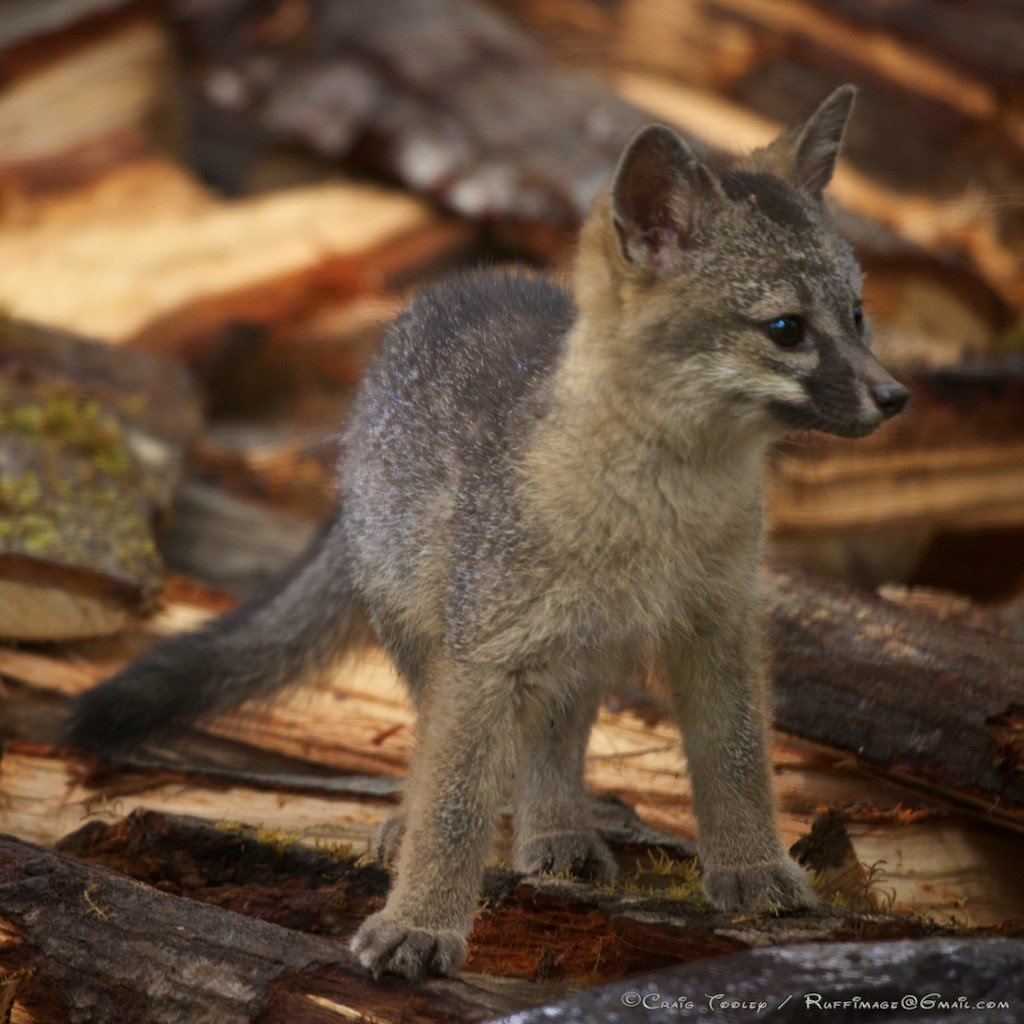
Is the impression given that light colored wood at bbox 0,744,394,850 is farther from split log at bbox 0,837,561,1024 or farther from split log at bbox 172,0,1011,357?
split log at bbox 172,0,1011,357

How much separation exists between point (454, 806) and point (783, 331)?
5.06 ft

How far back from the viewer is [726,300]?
3.62m

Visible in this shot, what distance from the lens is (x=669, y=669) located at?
4.06m

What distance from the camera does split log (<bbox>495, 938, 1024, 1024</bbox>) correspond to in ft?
9.50

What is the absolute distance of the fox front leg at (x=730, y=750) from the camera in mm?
3891

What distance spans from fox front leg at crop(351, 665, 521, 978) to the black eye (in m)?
1.17

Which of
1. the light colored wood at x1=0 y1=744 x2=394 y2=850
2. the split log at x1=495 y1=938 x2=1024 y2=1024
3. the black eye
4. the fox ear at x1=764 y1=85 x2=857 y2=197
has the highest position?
the fox ear at x1=764 y1=85 x2=857 y2=197

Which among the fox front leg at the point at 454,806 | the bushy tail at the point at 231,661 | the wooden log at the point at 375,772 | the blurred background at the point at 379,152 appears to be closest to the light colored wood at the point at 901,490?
the blurred background at the point at 379,152

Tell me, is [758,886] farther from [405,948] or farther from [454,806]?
[405,948]

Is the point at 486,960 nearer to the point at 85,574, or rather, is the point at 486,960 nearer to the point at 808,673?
the point at 808,673

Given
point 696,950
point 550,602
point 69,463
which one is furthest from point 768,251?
point 69,463

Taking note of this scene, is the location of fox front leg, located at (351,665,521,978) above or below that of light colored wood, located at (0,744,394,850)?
above

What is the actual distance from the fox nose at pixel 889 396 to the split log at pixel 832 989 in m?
1.31

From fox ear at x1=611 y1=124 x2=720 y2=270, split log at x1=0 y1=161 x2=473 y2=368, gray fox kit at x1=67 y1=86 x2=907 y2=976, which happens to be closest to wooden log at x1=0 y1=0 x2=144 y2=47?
split log at x1=0 y1=161 x2=473 y2=368
